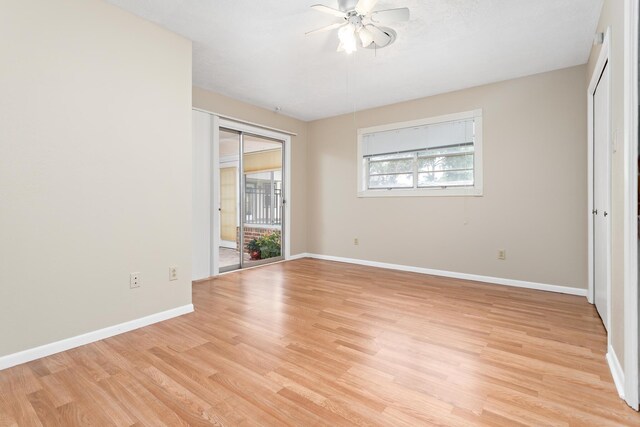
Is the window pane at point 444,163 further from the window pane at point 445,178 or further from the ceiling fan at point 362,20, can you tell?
the ceiling fan at point 362,20

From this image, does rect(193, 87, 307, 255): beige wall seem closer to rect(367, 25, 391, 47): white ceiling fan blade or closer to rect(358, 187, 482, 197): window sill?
rect(358, 187, 482, 197): window sill

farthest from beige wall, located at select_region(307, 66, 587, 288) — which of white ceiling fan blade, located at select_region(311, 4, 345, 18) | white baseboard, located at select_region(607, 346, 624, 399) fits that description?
white ceiling fan blade, located at select_region(311, 4, 345, 18)

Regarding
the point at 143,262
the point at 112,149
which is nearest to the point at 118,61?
the point at 112,149

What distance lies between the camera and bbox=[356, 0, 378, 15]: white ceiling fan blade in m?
2.17

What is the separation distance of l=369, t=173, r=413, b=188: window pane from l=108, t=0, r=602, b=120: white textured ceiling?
1.16 metres

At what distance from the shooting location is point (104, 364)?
2000 millimetres

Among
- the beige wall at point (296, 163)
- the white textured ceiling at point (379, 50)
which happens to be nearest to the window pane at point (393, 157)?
the white textured ceiling at point (379, 50)

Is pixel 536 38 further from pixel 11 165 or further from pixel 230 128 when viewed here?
pixel 11 165

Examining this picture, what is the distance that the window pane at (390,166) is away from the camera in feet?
15.4

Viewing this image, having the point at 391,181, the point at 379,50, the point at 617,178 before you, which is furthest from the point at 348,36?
the point at 391,181

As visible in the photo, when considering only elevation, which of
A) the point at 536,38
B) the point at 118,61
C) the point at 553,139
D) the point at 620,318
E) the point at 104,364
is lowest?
the point at 104,364

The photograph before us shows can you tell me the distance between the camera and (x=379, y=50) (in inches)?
123

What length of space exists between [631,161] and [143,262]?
129 inches

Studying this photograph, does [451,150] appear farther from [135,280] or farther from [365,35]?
[135,280]
